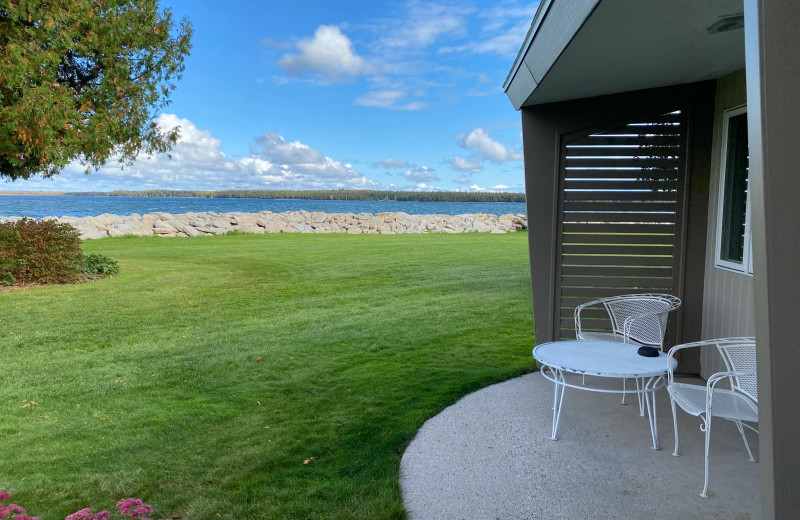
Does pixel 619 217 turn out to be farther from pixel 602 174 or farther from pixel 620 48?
pixel 620 48

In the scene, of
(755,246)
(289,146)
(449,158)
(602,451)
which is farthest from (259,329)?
(289,146)

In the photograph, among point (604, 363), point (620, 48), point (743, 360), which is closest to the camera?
point (620, 48)

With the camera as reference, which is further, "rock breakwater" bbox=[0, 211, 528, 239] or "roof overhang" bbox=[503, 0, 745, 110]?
"rock breakwater" bbox=[0, 211, 528, 239]

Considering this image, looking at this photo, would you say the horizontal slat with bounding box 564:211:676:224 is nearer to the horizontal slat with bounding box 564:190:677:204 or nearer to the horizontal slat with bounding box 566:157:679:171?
the horizontal slat with bounding box 564:190:677:204

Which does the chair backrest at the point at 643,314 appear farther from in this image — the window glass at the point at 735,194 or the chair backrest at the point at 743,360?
the chair backrest at the point at 743,360

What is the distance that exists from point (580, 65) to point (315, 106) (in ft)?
153

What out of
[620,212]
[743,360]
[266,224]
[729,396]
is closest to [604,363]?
[729,396]

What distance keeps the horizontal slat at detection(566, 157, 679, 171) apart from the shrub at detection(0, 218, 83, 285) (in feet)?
29.2

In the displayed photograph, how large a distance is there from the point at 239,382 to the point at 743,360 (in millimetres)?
3791

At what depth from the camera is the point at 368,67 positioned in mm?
36500

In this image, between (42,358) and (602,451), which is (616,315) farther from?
(42,358)

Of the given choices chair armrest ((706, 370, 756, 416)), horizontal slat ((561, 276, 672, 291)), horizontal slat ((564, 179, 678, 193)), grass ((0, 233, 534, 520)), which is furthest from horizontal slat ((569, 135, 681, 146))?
chair armrest ((706, 370, 756, 416))

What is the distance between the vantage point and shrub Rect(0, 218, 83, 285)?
30.5ft

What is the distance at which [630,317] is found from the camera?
438cm
